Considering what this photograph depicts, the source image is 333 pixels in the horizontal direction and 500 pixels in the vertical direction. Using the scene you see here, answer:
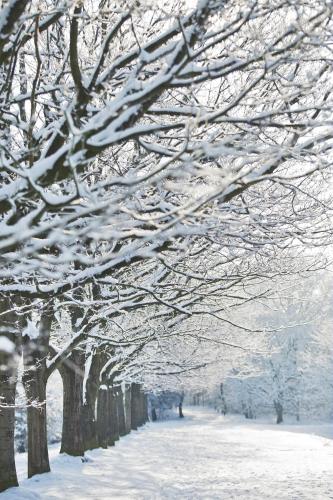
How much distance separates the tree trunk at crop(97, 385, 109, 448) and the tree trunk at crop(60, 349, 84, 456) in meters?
5.23

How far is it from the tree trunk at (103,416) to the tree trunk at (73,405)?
17.2ft

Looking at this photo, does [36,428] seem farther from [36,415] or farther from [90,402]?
[90,402]

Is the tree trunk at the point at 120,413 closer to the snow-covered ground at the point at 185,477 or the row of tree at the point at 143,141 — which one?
the snow-covered ground at the point at 185,477

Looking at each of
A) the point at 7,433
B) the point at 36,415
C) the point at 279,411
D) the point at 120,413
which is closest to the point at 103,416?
the point at 120,413

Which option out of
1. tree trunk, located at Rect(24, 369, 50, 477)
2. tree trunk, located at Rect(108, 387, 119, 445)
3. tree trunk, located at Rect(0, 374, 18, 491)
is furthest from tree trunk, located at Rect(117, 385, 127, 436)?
tree trunk, located at Rect(0, 374, 18, 491)

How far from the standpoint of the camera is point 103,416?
871 inches

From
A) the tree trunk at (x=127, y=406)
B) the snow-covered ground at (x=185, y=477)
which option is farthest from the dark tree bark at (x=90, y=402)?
the tree trunk at (x=127, y=406)

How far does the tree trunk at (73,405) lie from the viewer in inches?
587

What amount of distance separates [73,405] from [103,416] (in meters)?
7.51

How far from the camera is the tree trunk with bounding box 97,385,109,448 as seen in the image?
68.4 feet

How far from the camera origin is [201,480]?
44.8ft

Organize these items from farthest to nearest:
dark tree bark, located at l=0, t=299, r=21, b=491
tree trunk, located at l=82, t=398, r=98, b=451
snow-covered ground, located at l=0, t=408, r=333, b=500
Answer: tree trunk, located at l=82, t=398, r=98, b=451, snow-covered ground, located at l=0, t=408, r=333, b=500, dark tree bark, located at l=0, t=299, r=21, b=491

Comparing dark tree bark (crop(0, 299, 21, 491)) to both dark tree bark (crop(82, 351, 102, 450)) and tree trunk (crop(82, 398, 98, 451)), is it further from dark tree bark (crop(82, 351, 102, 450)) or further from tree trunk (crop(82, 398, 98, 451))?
tree trunk (crop(82, 398, 98, 451))

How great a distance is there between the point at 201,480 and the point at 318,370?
126 ft
